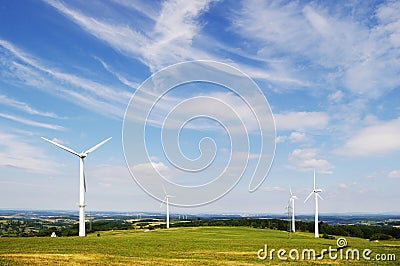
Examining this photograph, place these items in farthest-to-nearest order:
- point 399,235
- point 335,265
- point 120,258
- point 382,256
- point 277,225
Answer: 1. point 277,225
2. point 399,235
3. point 382,256
4. point 120,258
5. point 335,265

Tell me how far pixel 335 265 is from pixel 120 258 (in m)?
18.4

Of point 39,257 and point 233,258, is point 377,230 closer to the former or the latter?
point 233,258

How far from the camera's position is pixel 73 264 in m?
32.2

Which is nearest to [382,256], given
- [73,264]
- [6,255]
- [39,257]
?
[73,264]

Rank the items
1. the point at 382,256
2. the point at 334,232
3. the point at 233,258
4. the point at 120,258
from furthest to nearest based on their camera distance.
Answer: the point at 334,232, the point at 382,256, the point at 233,258, the point at 120,258

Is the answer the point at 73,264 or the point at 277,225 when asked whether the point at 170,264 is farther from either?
the point at 277,225

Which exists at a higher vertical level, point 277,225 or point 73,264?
point 73,264

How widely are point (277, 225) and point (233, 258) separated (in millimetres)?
124278

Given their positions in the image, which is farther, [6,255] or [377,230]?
[377,230]

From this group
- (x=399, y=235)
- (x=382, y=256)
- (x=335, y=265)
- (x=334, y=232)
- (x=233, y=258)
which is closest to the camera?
(x=335, y=265)

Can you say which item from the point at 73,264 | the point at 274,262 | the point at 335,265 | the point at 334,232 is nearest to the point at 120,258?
the point at 73,264

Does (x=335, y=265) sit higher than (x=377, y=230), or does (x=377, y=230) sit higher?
(x=335, y=265)

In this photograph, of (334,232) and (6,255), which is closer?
(6,255)

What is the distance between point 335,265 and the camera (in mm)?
34969
